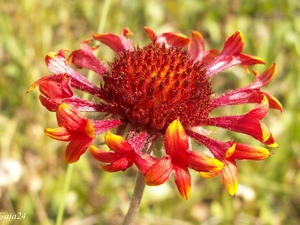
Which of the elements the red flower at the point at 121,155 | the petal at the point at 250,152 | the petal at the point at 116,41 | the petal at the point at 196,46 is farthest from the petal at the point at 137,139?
the petal at the point at 196,46

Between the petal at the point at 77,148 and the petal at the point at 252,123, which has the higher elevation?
the petal at the point at 252,123

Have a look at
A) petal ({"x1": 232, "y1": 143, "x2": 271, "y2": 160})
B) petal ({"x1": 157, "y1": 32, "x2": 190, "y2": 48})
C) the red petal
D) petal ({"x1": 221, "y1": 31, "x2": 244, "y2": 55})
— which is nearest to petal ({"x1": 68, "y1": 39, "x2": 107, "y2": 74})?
petal ({"x1": 157, "y1": 32, "x2": 190, "y2": 48})

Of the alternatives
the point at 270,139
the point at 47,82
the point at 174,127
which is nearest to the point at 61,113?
the point at 47,82

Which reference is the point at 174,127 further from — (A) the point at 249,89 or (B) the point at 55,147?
(B) the point at 55,147

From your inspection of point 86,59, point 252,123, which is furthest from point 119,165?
point 86,59

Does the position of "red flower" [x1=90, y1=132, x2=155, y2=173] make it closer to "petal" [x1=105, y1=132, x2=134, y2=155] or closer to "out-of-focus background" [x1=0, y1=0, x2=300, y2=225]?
"petal" [x1=105, y1=132, x2=134, y2=155]
